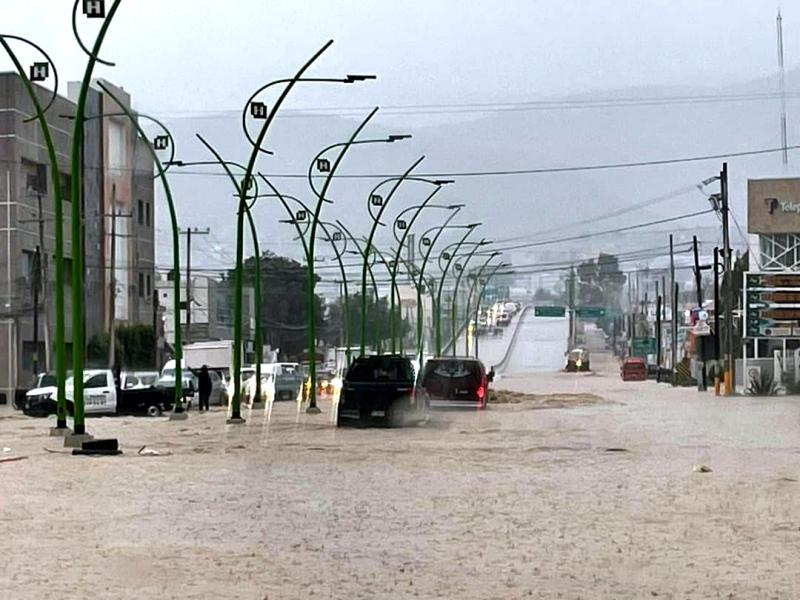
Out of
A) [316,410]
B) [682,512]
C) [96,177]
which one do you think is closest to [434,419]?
[316,410]

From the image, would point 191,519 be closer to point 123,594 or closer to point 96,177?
point 123,594

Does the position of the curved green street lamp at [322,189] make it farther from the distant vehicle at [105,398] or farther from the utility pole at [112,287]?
the utility pole at [112,287]

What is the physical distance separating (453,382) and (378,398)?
12.1 metres

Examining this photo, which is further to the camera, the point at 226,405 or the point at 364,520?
the point at 226,405

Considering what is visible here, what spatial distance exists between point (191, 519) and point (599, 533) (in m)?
4.31

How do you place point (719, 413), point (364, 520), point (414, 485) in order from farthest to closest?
point (719, 413) < point (414, 485) < point (364, 520)

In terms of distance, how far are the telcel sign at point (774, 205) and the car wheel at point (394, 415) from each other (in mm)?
61472

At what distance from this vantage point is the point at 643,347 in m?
165

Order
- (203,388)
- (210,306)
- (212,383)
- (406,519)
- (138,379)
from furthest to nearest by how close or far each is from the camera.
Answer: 1. (210,306)
2. (212,383)
3. (138,379)
4. (203,388)
5. (406,519)

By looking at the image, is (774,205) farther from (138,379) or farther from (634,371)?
(138,379)

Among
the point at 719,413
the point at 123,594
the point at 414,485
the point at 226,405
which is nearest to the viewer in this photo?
the point at 123,594

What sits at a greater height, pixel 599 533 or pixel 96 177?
pixel 96 177

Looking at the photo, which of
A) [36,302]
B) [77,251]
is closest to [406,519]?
[77,251]

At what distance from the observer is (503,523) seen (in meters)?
17.2
